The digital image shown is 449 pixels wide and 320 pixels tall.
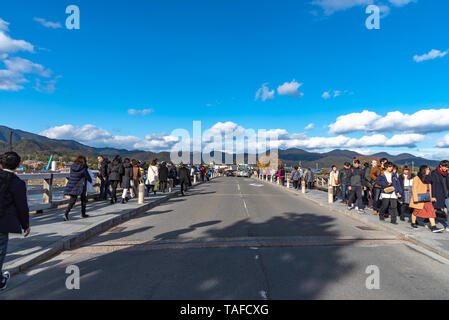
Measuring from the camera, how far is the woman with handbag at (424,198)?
25.6 feet

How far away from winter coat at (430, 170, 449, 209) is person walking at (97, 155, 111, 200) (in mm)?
11024

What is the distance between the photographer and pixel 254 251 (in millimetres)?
6086

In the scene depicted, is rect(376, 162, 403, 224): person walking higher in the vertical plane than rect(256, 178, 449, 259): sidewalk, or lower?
higher

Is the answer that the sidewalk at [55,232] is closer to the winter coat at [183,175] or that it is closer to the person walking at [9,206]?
the person walking at [9,206]

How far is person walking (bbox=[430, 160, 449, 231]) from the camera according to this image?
310 inches

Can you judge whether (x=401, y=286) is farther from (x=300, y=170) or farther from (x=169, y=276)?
(x=300, y=170)

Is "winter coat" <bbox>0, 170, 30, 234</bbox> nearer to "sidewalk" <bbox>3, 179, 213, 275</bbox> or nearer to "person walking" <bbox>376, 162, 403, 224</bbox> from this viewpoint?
"sidewalk" <bbox>3, 179, 213, 275</bbox>

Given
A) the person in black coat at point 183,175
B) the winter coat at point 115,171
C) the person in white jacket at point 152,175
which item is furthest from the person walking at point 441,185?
the person in black coat at point 183,175

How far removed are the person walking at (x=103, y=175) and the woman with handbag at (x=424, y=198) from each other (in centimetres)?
1062

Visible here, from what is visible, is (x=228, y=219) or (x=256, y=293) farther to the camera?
(x=228, y=219)

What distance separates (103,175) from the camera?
40.8 ft

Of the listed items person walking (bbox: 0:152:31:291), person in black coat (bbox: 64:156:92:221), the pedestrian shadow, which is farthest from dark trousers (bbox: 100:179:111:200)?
person walking (bbox: 0:152:31:291)
